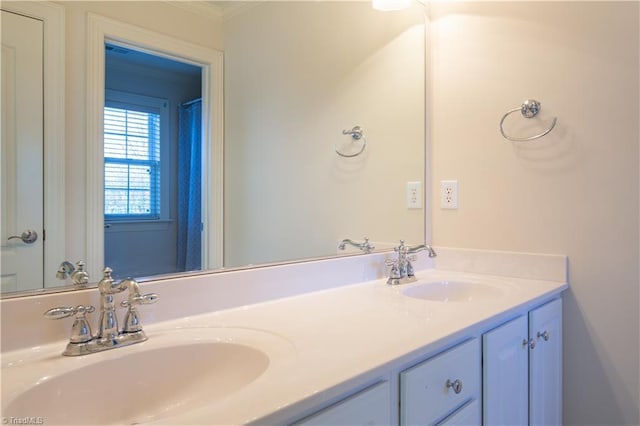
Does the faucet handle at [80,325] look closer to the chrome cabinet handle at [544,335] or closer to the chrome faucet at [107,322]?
the chrome faucet at [107,322]

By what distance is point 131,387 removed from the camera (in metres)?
0.76

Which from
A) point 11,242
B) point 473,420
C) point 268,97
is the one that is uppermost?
point 268,97

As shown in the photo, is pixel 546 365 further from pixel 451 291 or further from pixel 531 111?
pixel 531 111

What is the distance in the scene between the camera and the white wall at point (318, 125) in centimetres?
125

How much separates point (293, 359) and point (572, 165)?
45.5 inches

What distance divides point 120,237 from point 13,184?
0.73 feet

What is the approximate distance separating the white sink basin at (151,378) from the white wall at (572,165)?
42.0 inches

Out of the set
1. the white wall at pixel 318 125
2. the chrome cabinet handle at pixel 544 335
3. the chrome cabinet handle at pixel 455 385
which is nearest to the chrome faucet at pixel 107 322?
the white wall at pixel 318 125

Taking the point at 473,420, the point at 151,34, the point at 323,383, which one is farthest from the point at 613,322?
the point at 151,34

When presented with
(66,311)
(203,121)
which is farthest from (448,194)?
(66,311)

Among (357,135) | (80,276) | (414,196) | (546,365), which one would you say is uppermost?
(357,135)

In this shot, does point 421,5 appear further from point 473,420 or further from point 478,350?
point 473,420

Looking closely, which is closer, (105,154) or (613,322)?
(105,154)

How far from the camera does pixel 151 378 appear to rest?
2.58 ft
